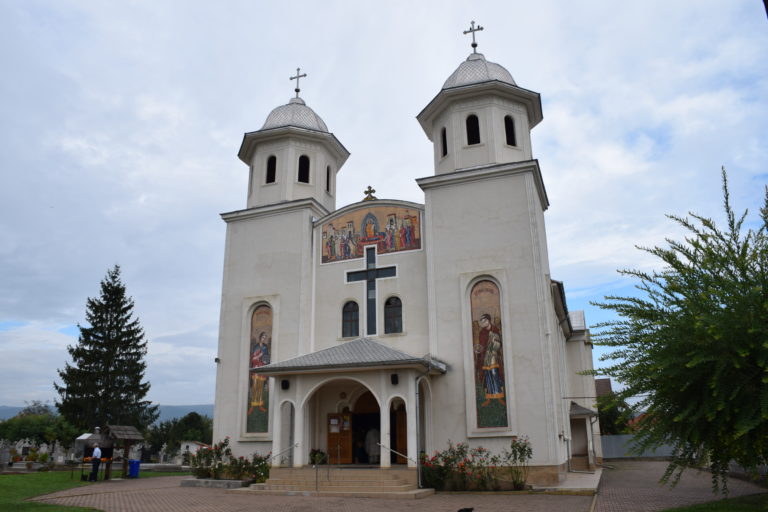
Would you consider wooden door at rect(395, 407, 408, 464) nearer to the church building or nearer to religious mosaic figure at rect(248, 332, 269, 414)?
the church building

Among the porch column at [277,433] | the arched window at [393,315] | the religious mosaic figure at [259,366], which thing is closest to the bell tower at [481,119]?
the arched window at [393,315]

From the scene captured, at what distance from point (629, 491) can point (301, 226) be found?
43.3 feet

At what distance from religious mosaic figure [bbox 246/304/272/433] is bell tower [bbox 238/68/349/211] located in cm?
448

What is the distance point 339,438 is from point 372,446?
1.07 m

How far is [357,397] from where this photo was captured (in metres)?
18.9

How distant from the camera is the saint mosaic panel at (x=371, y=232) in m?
19.8

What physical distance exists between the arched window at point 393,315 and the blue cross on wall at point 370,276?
0.41 meters

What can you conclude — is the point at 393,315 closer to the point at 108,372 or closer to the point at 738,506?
the point at 738,506

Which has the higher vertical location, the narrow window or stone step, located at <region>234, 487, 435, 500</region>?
the narrow window

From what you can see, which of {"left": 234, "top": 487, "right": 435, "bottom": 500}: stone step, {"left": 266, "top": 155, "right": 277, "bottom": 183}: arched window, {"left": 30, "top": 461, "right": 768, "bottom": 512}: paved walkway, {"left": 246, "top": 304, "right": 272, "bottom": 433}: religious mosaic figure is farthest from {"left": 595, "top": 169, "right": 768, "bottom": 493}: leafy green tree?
{"left": 266, "top": 155, "right": 277, "bottom": 183}: arched window

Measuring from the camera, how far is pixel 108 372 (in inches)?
1487

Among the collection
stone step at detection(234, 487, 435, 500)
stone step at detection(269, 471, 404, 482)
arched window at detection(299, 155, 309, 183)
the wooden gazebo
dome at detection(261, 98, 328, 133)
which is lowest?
stone step at detection(234, 487, 435, 500)

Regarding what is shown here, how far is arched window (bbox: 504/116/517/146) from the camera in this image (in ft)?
66.0

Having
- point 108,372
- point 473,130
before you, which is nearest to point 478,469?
point 473,130
